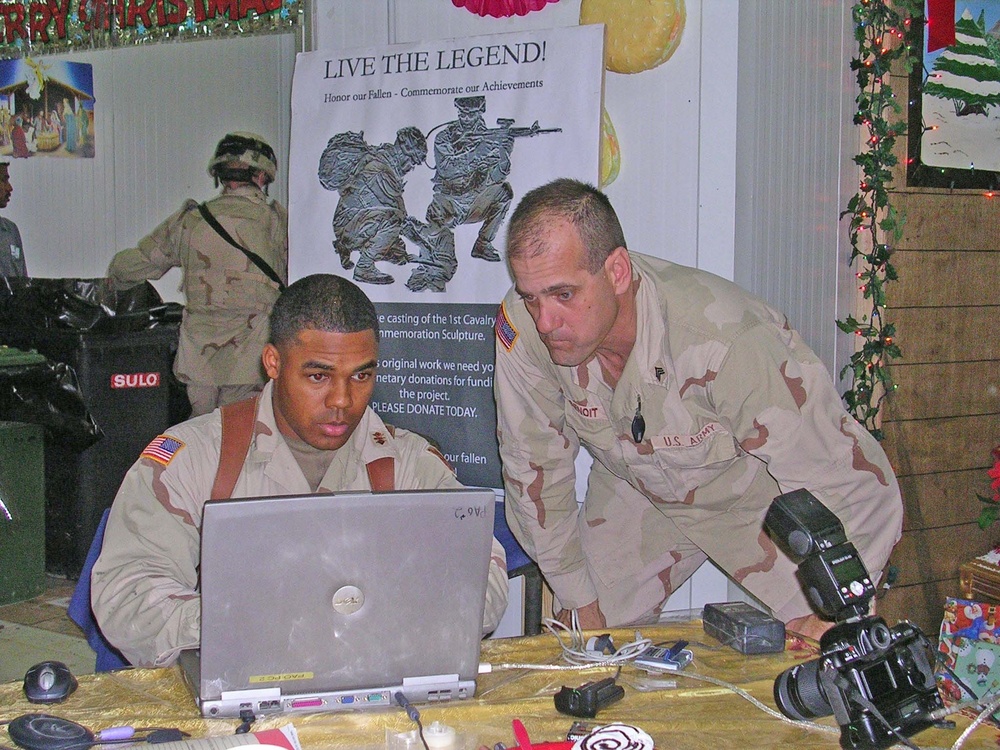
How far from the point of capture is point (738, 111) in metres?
2.82

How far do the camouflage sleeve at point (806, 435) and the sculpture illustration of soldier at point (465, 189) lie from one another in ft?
3.57

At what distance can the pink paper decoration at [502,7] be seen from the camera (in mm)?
2936

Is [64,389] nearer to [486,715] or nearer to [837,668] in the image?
[486,715]

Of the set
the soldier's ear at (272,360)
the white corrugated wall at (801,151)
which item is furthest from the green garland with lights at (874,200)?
the soldier's ear at (272,360)

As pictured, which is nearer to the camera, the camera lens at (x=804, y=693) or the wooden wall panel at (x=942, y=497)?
the camera lens at (x=804, y=693)

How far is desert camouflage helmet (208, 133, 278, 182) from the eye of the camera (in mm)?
4078

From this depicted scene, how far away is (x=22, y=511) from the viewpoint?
3.96 m

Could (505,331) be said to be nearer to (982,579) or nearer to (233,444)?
(233,444)

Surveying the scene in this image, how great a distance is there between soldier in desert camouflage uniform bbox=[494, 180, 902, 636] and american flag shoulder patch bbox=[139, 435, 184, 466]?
0.67 m

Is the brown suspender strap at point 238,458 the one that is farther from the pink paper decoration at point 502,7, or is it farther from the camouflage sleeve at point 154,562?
the pink paper decoration at point 502,7

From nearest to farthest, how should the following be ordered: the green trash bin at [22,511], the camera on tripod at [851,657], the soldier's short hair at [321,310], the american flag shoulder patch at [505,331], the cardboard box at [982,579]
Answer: the camera on tripod at [851,657]
the soldier's short hair at [321,310]
the american flag shoulder patch at [505,331]
the cardboard box at [982,579]
the green trash bin at [22,511]

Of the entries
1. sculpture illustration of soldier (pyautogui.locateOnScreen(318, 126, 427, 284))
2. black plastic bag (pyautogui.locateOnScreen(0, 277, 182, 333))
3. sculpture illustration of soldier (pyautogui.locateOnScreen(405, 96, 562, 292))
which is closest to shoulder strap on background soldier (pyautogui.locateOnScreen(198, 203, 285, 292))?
black plastic bag (pyautogui.locateOnScreen(0, 277, 182, 333))

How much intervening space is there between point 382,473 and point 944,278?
2.19 metres

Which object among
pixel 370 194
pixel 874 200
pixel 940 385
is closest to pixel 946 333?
pixel 940 385
